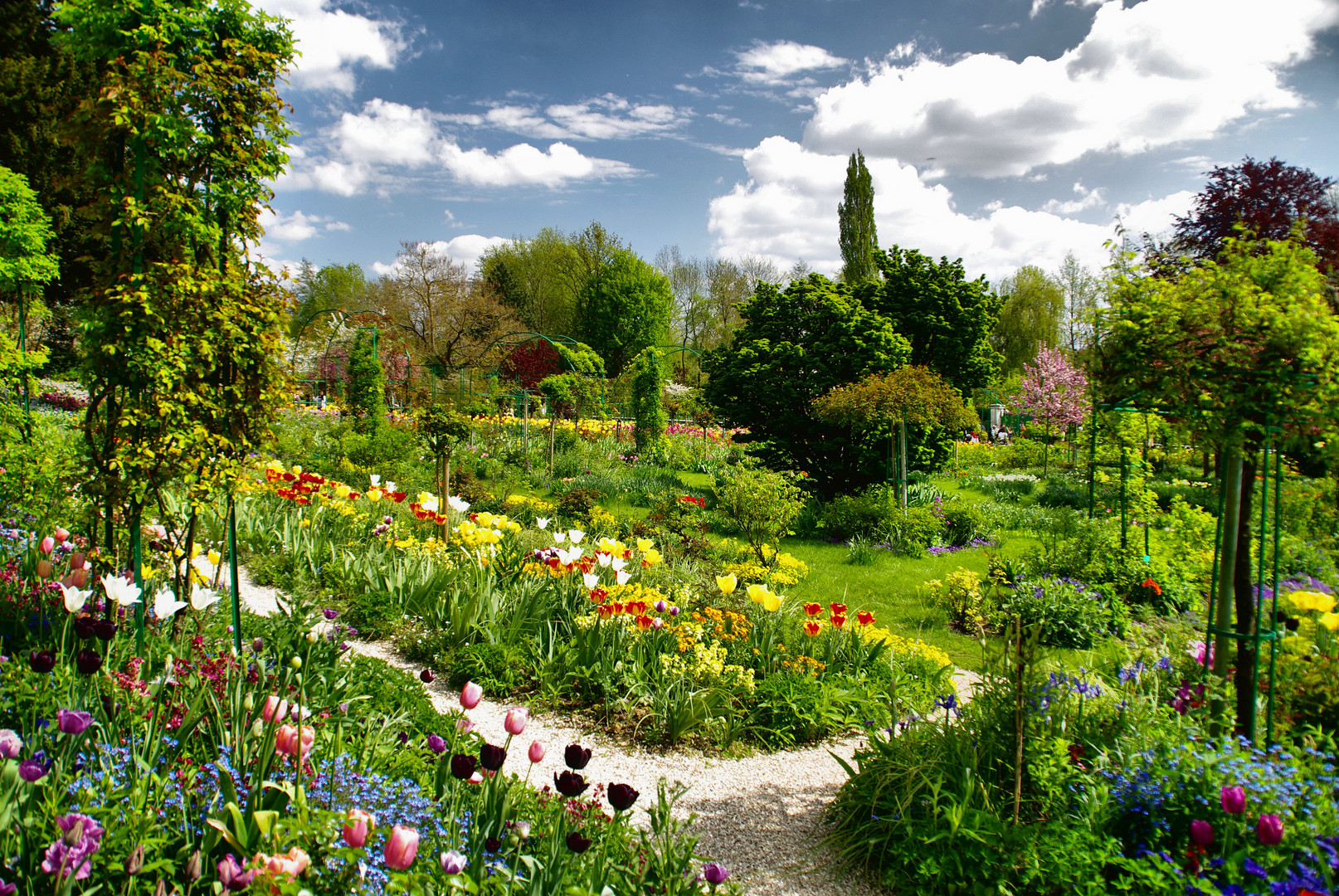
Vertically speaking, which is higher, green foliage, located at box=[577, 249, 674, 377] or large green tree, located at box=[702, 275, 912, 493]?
green foliage, located at box=[577, 249, 674, 377]

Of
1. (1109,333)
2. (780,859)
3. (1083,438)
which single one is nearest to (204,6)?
(1109,333)

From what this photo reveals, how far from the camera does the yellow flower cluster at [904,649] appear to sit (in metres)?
4.63

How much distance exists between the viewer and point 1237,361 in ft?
8.34

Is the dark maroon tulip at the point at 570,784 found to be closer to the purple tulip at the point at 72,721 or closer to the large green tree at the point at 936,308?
the purple tulip at the point at 72,721

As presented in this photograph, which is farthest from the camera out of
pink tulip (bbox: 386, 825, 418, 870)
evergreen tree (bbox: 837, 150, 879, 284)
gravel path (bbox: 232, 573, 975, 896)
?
evergreen tree (bbox: 837, 150, 879, 284)

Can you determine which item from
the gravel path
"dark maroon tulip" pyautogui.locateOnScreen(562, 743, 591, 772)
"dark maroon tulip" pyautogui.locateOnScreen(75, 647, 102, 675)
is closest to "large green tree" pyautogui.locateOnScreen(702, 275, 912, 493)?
the gravel path

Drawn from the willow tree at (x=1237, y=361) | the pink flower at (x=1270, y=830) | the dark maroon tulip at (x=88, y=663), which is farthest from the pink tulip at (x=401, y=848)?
the willow tree at (x=1237, y=361)

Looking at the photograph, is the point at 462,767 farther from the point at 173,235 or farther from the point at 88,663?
the point at 173,235

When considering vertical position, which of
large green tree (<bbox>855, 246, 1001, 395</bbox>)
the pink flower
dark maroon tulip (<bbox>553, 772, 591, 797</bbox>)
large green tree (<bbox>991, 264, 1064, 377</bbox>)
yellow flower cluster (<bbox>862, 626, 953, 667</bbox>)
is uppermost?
large green tree (<bbox>991, 264, 1064, 377</bbox>)

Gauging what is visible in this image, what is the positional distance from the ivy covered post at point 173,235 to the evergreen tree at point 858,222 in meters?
23.2

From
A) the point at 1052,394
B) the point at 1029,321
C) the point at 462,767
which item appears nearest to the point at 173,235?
the point at 462,767

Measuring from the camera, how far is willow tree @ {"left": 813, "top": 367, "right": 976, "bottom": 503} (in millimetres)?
9695

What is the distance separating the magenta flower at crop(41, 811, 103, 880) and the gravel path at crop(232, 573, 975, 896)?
1455 millimetres

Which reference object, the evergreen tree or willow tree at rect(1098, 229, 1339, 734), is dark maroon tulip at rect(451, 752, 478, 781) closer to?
willow tree at rect(1098, 229, 1339, 734)
